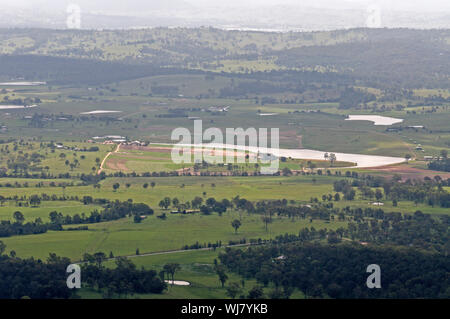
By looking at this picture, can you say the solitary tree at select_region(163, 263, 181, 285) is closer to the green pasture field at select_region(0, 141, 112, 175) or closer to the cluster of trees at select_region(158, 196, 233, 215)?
the cluster of trees at select_region(158, 196, 233, 215)

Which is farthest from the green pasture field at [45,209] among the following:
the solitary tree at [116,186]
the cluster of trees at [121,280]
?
the cluster of trees at [121,280]

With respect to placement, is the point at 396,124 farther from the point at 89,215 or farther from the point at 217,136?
the point at 89,215

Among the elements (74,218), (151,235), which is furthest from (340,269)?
(74,218)

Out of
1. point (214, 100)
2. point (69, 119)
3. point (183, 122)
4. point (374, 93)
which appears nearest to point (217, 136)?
point (183, 122)

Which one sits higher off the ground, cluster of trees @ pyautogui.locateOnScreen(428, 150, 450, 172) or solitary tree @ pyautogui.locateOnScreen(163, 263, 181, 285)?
cluster of trees @ pyautogui.locateOnScreen(428, 150, 450, 172)

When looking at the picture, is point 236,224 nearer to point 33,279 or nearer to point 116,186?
point 116,186

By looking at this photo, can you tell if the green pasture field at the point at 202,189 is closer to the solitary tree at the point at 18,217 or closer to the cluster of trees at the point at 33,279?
the solitary tree at the point at 18,217

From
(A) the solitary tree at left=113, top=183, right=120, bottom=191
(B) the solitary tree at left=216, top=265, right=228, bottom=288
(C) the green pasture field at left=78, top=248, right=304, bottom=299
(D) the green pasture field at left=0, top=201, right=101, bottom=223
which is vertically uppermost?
(A) the solitary tree at left=113, top=183, right=120, bottom=191

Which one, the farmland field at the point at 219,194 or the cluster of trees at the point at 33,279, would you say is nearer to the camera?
the cluster of trees at the point at 33,279

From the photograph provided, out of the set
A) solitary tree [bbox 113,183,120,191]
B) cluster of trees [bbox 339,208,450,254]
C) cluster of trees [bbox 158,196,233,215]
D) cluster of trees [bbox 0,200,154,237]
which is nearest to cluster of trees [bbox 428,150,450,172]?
cluster of trees [bbox 339,208,450,254]
